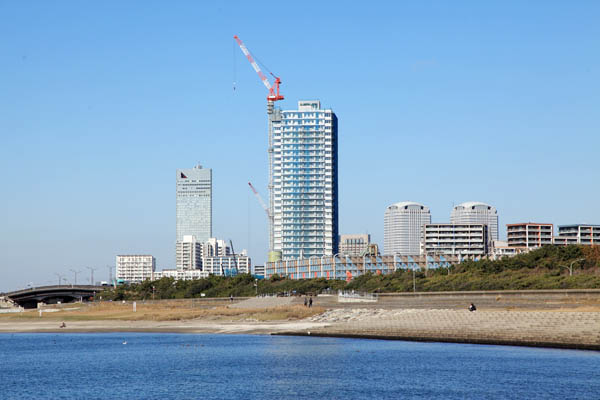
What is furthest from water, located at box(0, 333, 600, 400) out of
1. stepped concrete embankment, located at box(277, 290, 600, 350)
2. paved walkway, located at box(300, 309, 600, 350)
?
stepped concrete embankment, located at box(277, 290, 600, 350)

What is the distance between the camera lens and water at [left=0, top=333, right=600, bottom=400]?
210ft

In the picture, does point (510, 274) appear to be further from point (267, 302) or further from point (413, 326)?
point (413, 326)

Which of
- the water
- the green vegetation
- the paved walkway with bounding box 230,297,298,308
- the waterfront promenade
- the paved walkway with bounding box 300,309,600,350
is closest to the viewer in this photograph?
the water

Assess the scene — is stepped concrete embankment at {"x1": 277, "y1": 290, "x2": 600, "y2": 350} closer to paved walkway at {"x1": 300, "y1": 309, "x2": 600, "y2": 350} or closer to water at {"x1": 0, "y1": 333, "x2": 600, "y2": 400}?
paved walkway at {"x1": 300, "y1": 309, "x2": 600, "y2": 350}

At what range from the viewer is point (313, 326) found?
12375 centimetres

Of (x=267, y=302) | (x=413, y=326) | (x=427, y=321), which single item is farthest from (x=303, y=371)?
(x=267, y=302)

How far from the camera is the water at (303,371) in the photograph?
6394 centimetres

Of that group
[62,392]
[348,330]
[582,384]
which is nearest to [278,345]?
[348,330]

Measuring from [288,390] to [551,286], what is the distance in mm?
82060

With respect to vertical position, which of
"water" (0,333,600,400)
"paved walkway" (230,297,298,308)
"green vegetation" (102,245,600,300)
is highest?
"green vegetation" (102,245,600,300)

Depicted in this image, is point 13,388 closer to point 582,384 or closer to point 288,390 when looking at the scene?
point 288,390

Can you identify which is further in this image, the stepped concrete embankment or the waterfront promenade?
the waterfront promenade

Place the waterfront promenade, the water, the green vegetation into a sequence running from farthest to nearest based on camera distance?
the green vegetation → the waterfront promenade → the water

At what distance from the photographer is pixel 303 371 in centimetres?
7669
